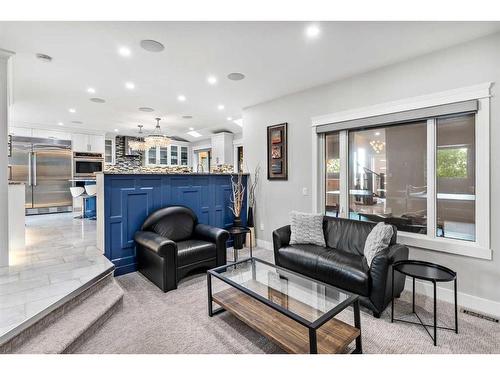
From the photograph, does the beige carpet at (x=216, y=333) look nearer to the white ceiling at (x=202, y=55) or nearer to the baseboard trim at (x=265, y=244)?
the baseboard trim at (x=265, y=244)

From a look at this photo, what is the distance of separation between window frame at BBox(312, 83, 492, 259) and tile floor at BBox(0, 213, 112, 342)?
11.3ft

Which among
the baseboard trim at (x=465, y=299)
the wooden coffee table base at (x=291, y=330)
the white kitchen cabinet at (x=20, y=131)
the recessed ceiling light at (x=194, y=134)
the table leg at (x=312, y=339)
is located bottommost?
the baseboard trim at (x=465, y=299)

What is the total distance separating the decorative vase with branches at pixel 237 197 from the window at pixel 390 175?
1.93 metres

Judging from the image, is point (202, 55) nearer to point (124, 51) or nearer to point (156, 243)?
point (124, 51)

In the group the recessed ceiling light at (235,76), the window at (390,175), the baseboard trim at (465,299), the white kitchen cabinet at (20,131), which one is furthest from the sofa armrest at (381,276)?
the white kitchen cabinet at (20,131)

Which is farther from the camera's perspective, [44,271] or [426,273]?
[44,271]

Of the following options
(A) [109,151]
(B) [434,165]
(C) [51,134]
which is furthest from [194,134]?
(B) [434,165]

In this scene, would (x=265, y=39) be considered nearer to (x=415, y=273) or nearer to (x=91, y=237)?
(x=415, y=273)

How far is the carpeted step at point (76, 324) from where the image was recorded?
175 centimetres

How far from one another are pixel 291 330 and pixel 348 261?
3.59 ft

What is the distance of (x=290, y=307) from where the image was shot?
6.34 ft

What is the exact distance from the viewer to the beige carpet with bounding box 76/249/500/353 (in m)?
1.91

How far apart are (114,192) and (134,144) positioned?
4153 mm

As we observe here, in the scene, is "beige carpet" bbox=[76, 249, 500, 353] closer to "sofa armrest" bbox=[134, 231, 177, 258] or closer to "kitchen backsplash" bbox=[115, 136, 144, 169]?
"sofa armrest" bbox=[134, 231, 177, 258]
